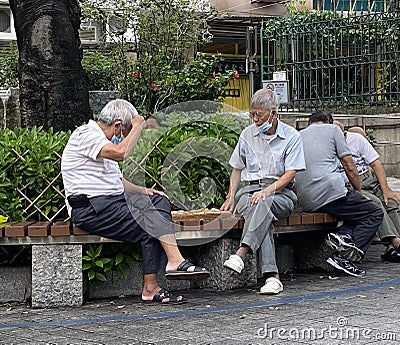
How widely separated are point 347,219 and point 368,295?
1.20m

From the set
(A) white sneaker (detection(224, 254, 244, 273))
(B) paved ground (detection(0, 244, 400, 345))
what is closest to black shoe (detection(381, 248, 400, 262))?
(B) paved ground (detection(0, 244, 400, 345))

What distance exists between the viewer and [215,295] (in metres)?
7.25

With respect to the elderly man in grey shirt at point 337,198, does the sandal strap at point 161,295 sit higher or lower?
lower

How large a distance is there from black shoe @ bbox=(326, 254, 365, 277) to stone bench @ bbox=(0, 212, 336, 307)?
2.01 feet

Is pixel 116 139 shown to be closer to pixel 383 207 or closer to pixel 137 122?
pixel 137 122

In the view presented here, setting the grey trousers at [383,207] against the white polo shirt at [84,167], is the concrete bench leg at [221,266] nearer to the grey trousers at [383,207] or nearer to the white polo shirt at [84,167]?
the white polo shirt at [84,167]

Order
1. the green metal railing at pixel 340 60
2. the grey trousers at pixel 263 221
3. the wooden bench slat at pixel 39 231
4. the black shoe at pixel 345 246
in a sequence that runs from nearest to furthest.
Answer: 1. the wooden bench slat at pixel 39 231
2. the grey trousers at pixel 263 221
3. the black shoe at pixel 345 246
4. the green metal railing at pixel 340 60

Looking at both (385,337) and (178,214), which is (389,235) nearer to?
(178,214)

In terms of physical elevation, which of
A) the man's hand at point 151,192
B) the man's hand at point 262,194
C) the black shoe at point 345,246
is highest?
the man's hand at point 151,192

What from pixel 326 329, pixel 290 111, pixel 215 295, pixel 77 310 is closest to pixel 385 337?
pixel 326 329

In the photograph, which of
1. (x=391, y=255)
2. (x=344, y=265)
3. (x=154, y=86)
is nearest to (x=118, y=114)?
(x=344, y=265)

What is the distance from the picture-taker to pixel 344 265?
26.1ft

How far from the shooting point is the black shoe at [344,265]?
26.0ft

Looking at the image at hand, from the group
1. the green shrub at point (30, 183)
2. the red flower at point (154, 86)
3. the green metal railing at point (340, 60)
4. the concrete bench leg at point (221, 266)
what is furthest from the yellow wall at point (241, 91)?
the green shrub at point (30, 183)
